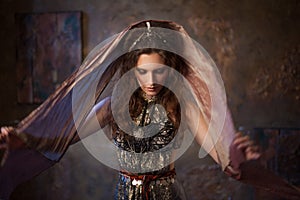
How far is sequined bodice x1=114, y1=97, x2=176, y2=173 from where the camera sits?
1215 millimetres

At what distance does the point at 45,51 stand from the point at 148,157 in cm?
122

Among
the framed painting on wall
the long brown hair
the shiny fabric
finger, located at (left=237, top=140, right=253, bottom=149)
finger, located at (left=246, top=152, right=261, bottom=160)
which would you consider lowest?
the shiny fabric

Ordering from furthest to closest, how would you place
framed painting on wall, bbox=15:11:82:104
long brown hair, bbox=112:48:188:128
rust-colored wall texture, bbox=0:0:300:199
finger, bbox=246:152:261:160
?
framed painting on wall, bbox=15:11:82:104
rust-colored wall texture, bbox=0:0:300:199
long brown hair, bbox=112:48:188:128
finger, bbox=246:152:261:160

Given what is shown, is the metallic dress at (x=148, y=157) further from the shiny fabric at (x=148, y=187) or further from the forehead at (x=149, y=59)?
the forehead at (x=149, y=59)

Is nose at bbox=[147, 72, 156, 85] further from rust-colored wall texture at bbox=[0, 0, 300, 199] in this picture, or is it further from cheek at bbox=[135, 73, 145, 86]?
rust-colored wall texture at bbox=[0, 0, 300, 199]

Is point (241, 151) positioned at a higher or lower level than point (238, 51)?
lower

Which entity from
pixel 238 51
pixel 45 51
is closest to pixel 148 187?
pixel 238 51

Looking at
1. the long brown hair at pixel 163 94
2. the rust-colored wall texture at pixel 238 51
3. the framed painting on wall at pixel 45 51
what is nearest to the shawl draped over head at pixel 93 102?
the long brown hair at pixel 163 94

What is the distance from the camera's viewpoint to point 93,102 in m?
1.16

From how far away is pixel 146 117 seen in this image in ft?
4.10

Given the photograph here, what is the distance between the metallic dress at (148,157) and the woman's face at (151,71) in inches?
4.4

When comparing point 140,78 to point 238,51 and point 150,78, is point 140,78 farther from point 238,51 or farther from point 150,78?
point 238,51

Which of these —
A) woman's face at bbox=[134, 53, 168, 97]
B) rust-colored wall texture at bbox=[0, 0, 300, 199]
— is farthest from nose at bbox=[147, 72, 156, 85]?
rust-colored wall texture at bbox=[0, 0, 300, 199]

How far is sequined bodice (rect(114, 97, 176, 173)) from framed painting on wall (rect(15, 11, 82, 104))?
986 millimetres
